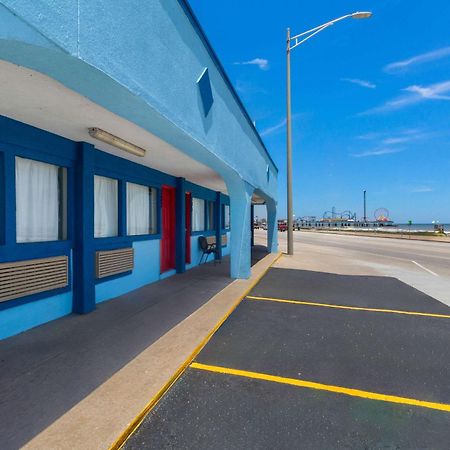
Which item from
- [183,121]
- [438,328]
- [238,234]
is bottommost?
A: [438,328]

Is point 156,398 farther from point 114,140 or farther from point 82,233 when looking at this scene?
point 114,140

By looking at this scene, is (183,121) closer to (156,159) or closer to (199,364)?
(156,159)

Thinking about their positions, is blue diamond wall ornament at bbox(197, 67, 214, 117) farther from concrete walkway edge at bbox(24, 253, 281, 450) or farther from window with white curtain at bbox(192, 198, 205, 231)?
window with white curtain at bbox(192, 198, 205, 231)

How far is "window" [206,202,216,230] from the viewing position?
12.0 metres

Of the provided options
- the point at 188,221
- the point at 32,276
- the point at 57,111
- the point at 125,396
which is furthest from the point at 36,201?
the point at 188,221

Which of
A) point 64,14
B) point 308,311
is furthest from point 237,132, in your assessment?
Result: point 64,14

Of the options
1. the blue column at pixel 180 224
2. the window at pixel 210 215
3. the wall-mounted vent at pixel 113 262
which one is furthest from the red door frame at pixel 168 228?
the window at pixel 210 215

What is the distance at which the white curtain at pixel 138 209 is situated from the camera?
22.5 ft

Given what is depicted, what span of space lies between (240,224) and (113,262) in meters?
3.58

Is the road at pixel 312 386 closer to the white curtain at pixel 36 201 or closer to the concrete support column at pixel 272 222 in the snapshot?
the white curtain at pixel 36 201

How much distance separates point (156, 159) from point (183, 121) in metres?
2.71

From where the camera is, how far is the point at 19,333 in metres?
4.11

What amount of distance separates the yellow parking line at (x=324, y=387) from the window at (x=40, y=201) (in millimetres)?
3195

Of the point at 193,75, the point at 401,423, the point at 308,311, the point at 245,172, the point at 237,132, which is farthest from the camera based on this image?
the point at 245,172
